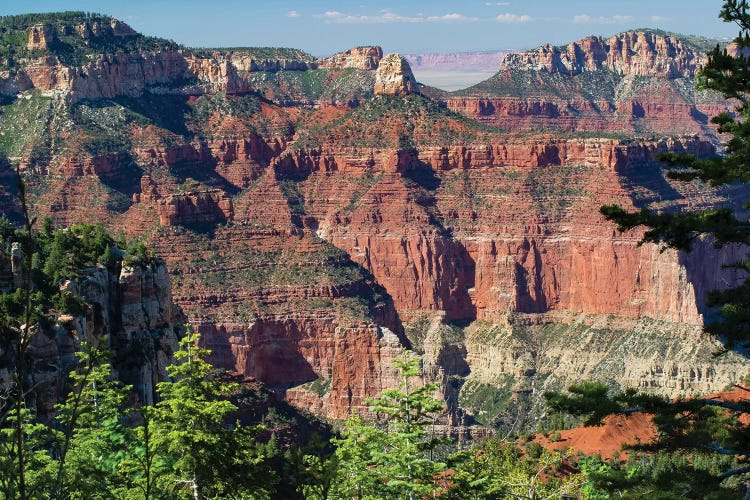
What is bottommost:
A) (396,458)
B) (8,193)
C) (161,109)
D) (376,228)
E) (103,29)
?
(376,228)

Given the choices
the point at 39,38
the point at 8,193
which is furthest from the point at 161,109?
the point at 8,193

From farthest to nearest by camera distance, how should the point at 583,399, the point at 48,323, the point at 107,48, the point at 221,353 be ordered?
the point at 107,48 < the point at 221,353 < the point at 48,323 < the point at 583,399

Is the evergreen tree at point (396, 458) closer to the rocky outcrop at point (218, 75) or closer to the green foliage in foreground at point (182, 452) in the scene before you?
the green foliage in foreground at point (182, 452)

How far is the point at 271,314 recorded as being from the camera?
376 ft

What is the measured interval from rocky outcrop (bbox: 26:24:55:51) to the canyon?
0.67 feet

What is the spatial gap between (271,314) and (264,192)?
34185 mm

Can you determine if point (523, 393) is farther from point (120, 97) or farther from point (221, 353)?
point (120, 97)

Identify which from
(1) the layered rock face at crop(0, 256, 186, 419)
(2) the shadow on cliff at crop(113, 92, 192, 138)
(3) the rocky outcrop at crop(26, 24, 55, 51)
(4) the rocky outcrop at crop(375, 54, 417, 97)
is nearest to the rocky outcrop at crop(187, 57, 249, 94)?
(2) the shadow on cliff at crop(113, 92, 192, 138)

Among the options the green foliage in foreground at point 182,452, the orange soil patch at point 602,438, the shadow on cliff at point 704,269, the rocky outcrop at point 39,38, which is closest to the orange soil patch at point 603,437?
the orange soil patch at point 602,438

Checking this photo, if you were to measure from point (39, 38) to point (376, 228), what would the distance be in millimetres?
48366

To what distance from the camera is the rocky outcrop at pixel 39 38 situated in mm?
156000

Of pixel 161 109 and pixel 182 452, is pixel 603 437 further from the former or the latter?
pixel 161 109

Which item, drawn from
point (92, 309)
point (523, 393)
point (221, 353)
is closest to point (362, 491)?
point (92, 309)

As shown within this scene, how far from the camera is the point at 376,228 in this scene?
14062 centimetres
